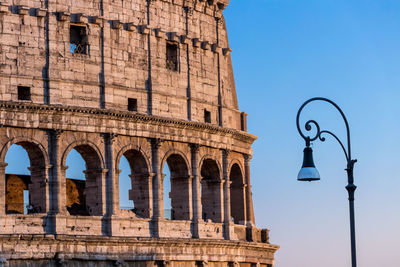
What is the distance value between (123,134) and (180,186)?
4.46 metres

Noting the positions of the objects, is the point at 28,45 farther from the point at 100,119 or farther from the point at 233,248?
the point at 233,248

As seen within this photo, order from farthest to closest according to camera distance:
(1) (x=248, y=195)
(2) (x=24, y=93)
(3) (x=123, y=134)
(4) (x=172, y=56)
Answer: (1) (x=248, y=195) < (4) (x=172, y=56) < (3) (x=123, y=134) < (2) (x=24, y=93)

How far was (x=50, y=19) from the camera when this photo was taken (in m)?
42.0

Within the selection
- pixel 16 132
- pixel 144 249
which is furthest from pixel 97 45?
pixel 144 249

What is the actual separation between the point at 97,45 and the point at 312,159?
17.7m

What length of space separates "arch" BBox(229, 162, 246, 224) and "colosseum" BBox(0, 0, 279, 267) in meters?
0.05

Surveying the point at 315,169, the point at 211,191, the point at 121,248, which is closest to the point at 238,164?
the point at 211,191

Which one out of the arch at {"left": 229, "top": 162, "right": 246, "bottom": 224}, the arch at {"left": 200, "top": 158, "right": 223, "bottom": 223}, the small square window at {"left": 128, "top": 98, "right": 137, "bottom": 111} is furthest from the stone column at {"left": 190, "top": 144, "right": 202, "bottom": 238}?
the arch at {"left": 229, "top": 162, "right": 246, "bottom": 224}

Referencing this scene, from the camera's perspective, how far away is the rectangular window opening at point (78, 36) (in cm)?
4319

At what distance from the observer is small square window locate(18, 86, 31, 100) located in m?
41.1

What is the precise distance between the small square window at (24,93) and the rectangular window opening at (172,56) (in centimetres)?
750

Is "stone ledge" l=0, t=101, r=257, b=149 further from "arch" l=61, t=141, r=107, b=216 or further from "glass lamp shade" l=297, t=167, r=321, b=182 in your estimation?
"glass lamp shade" l=297, t=167, r=321, b=182

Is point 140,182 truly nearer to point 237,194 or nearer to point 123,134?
point 123,134

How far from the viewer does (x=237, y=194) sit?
50.5 metres
